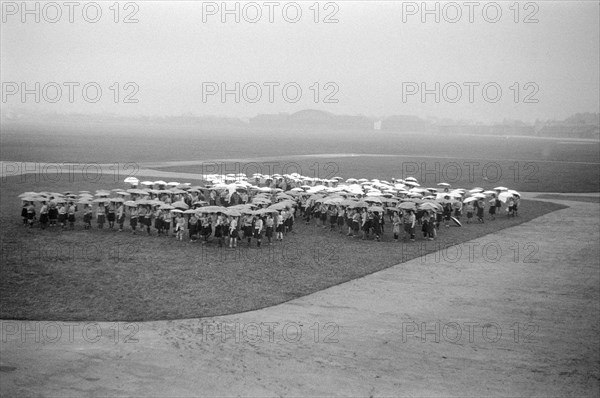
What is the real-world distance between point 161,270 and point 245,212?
497 centimetres

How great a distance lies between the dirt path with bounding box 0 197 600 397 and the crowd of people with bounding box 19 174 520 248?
6.46 metres

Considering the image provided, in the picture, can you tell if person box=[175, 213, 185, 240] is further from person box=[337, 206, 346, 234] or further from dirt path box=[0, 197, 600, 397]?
dirt path box=[0, 197, 600, 397]

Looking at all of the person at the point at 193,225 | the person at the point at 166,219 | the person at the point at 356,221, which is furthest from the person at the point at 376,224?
the person at the point at 166,219

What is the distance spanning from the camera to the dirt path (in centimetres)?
1087

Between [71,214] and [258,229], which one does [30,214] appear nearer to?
[71,214]

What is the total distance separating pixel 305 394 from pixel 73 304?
737 centimetres

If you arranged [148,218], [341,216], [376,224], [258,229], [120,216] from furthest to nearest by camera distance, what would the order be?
[341,216] < [376,224] < [120,216] < [148,218] < [258,229]

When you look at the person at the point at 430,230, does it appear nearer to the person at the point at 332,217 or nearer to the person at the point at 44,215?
the person at the point at 332,217

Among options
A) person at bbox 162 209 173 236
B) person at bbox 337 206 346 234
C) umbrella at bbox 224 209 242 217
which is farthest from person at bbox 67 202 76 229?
person at bbox 337 206 346 234

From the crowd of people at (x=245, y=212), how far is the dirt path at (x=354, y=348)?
6.46 m

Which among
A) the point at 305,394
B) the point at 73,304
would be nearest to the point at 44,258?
the point at 73,304

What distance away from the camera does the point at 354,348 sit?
41.7ft

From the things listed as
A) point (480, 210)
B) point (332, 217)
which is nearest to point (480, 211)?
point (480, 210)

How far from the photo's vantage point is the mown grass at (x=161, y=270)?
1493 centimetres
